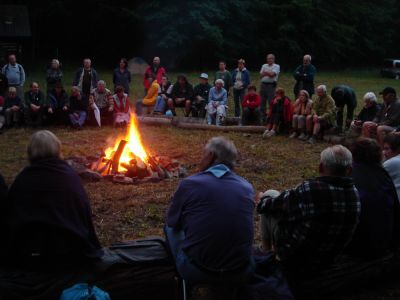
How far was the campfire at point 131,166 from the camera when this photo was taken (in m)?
8.52

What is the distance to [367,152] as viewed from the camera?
4551 millimetres

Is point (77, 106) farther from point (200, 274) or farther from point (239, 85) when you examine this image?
point (200, 274)

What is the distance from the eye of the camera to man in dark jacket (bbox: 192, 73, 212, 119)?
1414 centimetres

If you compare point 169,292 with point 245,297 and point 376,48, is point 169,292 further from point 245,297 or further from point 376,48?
point 376,48

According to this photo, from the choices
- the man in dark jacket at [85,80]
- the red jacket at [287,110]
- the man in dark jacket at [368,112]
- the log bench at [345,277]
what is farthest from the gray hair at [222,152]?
the man in dark jacket at [85,80]

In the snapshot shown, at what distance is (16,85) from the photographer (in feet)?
47.3

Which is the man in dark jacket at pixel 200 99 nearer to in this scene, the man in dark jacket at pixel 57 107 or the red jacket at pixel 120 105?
the red jacket at pixel 120 105

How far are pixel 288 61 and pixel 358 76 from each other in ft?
16.1

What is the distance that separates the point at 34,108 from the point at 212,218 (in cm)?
1012

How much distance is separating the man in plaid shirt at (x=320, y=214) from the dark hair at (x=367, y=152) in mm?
432

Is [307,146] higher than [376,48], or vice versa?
[376,48]

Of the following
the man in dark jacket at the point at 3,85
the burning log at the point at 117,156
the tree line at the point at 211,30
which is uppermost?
the tree line at the point at 211,30

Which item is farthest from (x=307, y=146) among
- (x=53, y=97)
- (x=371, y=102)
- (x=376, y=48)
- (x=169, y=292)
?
(x=376, y=48)

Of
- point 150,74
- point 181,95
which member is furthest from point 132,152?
point 150,74
